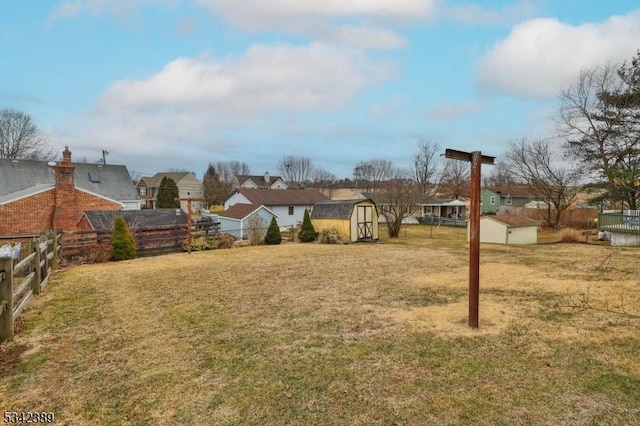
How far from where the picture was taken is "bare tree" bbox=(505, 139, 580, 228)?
101ft

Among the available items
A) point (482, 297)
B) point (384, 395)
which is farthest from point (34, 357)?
point (482, 297)

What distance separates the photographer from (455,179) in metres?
55.2

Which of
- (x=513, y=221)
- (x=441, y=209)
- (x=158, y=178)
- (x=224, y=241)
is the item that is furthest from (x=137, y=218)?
(x=158, y=178)

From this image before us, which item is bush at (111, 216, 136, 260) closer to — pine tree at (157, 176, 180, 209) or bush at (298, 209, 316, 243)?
bush at (298, 209, 316, 243)

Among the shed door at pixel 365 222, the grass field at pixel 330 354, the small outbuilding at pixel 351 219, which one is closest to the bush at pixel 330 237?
the small outbuilding at pixel 351 219

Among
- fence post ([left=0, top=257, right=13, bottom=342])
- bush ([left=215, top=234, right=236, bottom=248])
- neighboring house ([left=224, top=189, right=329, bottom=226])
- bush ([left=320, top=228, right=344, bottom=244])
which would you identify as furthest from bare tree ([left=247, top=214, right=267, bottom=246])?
fence post ([left=0, top=257, right=13, bottom=342])

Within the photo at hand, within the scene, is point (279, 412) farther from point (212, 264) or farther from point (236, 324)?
point (212, 264)

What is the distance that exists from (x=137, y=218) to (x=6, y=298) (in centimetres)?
1339

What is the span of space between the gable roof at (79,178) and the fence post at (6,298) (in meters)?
22.1

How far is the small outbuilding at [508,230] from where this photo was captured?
2097 centimetres

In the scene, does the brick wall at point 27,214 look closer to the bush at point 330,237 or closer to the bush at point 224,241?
the bush at point 224,241

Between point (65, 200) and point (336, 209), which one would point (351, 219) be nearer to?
point (336, 209)

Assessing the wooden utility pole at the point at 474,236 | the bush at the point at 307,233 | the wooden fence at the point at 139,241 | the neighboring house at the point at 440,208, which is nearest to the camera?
the wooden utility pole at the point at 474,236

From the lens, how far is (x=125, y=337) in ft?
17.7
